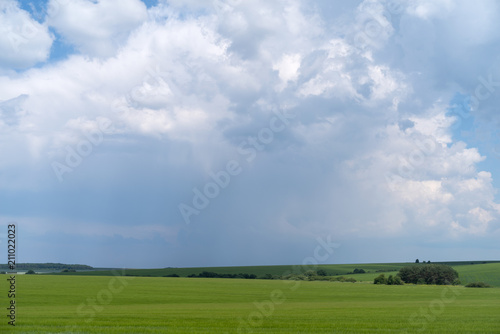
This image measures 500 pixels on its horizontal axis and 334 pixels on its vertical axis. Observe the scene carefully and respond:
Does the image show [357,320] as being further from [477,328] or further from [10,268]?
[10,268]

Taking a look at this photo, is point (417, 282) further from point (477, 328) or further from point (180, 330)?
point (180, 330)

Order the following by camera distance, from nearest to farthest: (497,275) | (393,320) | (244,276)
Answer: (393,320)
(497,275)
(244,276)

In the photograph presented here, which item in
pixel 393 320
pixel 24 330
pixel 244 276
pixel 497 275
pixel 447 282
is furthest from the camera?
pixel 244 276

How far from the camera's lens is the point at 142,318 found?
1185 inches

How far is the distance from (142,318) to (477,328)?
20.8 metres

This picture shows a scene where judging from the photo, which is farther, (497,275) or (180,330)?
(497,275)

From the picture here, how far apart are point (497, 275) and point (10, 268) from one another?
5555 inches

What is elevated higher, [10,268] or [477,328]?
[10,268]

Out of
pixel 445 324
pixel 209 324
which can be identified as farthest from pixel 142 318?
pixel 445 324

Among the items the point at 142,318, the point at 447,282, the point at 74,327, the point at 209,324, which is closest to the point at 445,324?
the point at 209,324

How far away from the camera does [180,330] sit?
23.8 m

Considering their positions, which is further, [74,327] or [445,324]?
[445,324]

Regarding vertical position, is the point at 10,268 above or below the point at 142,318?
above

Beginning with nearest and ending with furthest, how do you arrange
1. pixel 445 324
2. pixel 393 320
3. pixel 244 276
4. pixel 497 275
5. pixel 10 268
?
pixel 10 268
pixel 445 324
pixel 393 320
pixel 497 275
pixel 244 276
